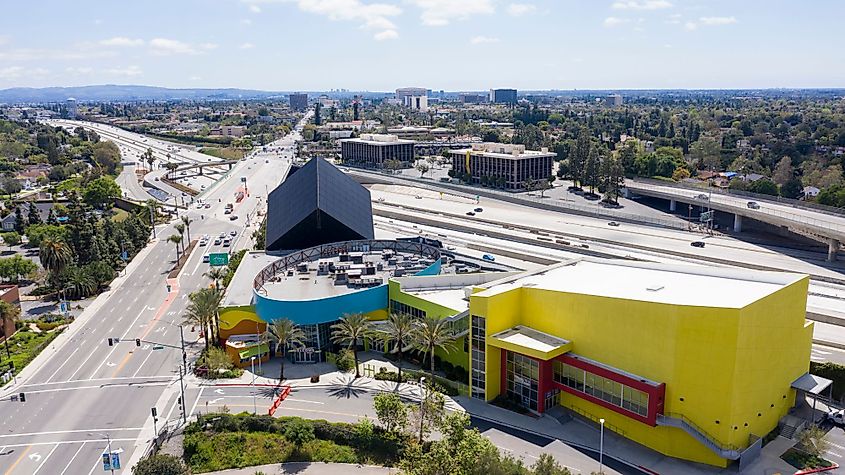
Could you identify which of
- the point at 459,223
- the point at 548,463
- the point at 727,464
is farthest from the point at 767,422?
the point at 459,223

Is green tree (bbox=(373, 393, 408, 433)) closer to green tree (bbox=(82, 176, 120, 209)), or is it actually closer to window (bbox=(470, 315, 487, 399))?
window (bbox=(470, 315, 487, 399))

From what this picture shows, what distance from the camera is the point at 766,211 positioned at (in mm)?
93500

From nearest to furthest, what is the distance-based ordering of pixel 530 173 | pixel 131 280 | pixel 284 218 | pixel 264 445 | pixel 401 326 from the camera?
pixel 264 445
pixel 401 326
pixel 284 218
pixel 131 280
pixel 530 173

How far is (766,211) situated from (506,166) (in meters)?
63.3

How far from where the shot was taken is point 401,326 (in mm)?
48094

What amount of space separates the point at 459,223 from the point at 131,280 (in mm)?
51083

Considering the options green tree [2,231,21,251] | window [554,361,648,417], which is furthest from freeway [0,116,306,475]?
green tree [2,231,21,251]

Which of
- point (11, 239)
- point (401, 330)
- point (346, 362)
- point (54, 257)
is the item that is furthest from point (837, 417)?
point (11, 239)

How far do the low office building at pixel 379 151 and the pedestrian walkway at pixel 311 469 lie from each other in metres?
145

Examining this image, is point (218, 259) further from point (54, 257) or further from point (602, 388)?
point (602, 388)

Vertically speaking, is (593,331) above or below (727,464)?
above

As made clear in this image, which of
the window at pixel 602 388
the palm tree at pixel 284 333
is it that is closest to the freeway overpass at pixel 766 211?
the window at pixel 602 388

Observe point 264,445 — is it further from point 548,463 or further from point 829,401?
point 829,401

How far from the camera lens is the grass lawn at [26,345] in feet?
177
